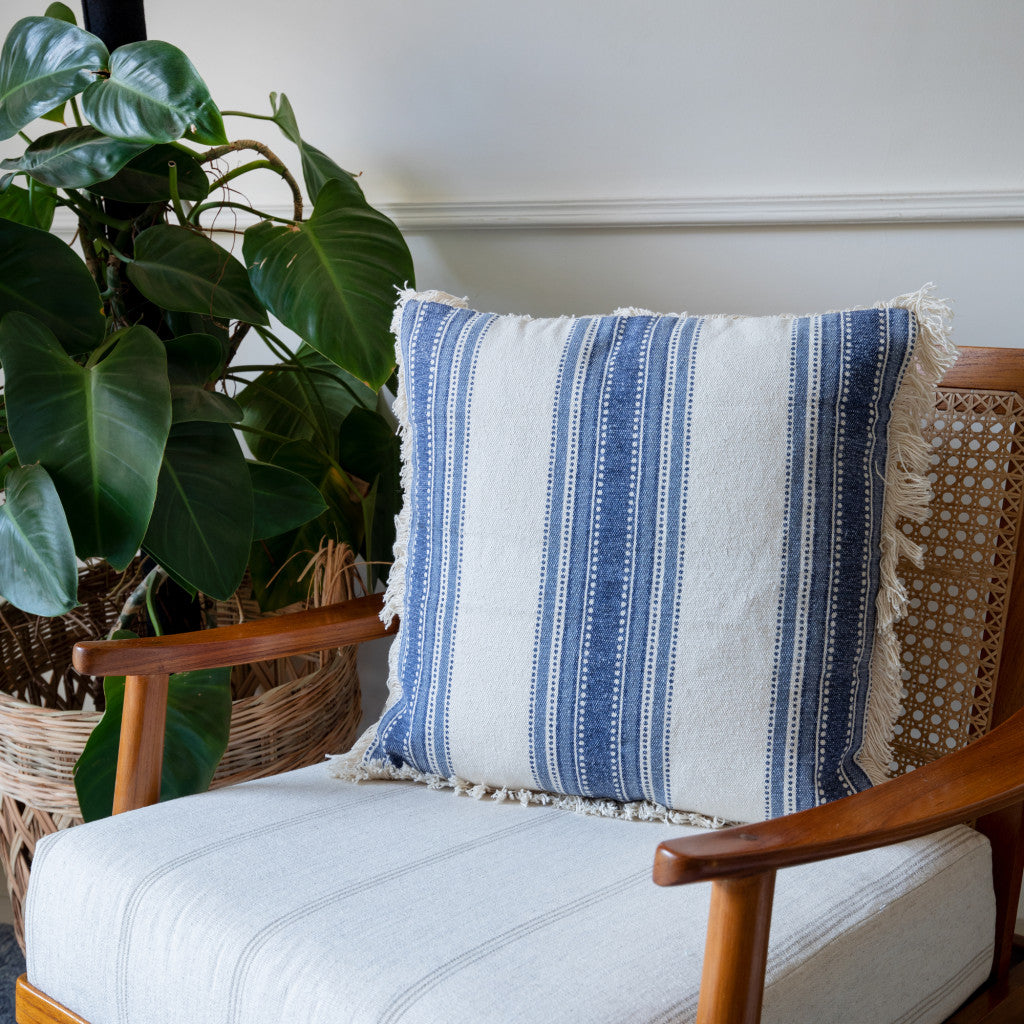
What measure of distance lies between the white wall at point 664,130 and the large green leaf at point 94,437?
660mm

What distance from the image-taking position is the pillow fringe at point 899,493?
833mm

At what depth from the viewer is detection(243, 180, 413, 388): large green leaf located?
1.09m

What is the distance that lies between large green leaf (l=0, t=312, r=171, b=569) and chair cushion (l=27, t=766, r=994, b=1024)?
246 mm

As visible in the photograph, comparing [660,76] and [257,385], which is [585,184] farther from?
[257,385]

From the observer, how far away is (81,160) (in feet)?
3.29

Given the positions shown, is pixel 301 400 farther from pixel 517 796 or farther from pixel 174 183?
pixel 517 796

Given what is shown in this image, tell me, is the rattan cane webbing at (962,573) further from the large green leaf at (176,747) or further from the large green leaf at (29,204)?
the large green leaf at (29,204)

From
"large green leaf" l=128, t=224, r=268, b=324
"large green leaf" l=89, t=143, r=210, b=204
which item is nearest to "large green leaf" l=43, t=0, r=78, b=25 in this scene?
"large green leaf" l=89, t=143, r=210, b=204

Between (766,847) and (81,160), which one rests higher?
(81,160)

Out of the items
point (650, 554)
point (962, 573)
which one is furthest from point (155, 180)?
point (962, 573)

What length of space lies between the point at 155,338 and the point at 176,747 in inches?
15.2

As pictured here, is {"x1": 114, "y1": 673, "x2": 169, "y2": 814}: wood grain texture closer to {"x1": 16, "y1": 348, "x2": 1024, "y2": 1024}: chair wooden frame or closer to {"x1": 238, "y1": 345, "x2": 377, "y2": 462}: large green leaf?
{"x1": 16, "y1": 348, "x2": 1024, "y2": 1024}: chair wooden frame

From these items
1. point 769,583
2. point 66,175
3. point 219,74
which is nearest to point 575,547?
point 769,583

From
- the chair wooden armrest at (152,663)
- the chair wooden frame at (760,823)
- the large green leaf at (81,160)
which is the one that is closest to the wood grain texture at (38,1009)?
the chair wooden frame at (760,823)
